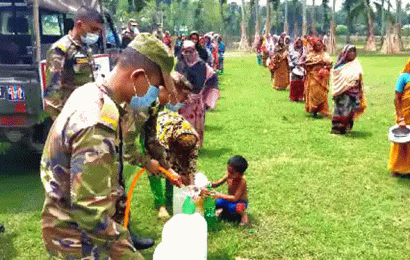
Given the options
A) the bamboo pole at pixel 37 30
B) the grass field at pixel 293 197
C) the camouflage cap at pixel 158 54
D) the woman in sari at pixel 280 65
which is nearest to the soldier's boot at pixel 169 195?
the grass field at pixel 293 197

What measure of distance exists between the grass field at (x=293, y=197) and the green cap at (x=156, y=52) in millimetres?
2558

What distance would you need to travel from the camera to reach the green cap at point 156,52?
79.0 inches

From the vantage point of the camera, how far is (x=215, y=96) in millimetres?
6977

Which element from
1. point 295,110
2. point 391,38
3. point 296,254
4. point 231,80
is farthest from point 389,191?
point 391,38

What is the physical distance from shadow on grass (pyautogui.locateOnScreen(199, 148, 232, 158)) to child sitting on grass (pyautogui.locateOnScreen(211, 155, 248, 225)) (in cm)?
266

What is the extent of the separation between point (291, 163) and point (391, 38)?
37.4 metres

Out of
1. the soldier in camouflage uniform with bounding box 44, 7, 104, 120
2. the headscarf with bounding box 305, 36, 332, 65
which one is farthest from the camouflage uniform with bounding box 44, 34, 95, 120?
the headscarf with bounding box 305, 36, 332, 65

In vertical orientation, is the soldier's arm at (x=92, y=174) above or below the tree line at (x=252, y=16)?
below

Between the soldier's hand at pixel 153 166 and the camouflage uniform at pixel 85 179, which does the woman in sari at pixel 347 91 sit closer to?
the soldier's hand at pixel 153 166

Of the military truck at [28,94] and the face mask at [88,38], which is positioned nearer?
the face mask at [88,38]

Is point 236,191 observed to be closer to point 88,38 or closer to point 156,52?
point 88,38

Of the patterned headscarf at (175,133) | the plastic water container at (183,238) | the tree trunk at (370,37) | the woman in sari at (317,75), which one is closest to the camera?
the plastic water container at (183,238)

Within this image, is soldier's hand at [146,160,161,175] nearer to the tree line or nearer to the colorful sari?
the colorful sari

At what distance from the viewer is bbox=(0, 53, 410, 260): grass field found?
14.4ft
